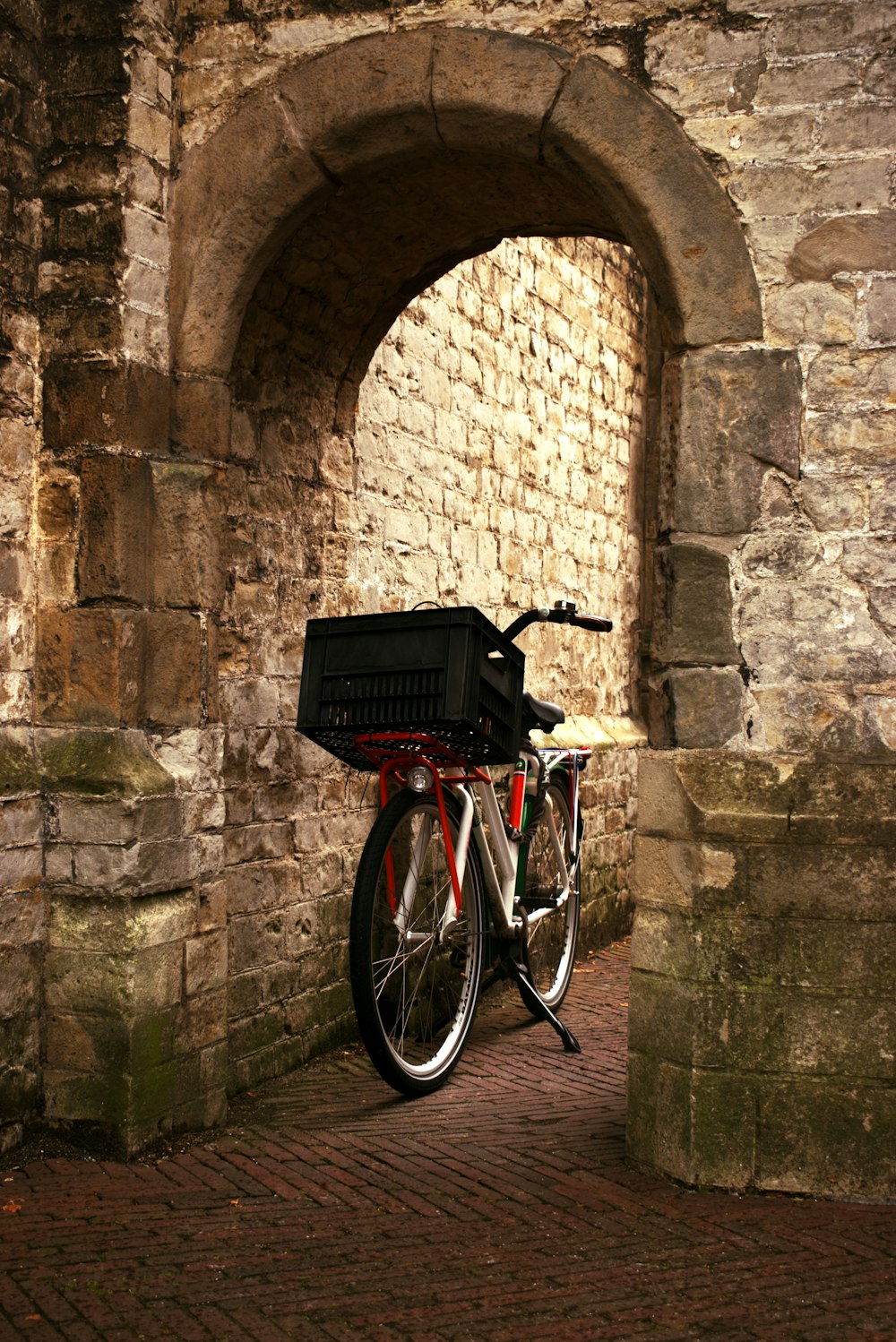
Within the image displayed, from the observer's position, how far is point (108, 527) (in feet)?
14.5

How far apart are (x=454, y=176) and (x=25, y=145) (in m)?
1.36

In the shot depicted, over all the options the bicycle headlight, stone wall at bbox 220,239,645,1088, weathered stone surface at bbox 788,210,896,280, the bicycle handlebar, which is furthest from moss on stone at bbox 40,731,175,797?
weathered stone surface at bbox 788,210,896,280

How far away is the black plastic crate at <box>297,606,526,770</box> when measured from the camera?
4.52m

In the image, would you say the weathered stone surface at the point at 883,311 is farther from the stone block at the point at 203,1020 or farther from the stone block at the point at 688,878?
the stone block at the point at 203,1020

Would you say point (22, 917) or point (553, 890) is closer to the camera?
point (22, 917)

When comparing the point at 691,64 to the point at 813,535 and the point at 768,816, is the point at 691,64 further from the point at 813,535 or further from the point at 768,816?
the point at 768,816

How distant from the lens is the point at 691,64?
4.25 m

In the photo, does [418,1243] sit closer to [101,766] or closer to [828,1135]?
[828,1135]

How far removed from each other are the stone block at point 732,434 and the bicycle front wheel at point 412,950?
1.43 m

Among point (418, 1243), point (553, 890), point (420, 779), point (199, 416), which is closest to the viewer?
point (418, 1243)

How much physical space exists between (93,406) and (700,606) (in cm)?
187

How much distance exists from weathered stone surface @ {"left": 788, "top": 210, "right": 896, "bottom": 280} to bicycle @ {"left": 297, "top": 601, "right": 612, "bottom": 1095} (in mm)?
1368

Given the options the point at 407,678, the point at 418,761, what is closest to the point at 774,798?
the point at 407,678

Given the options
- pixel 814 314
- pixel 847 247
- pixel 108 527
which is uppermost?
pixel 847 247
